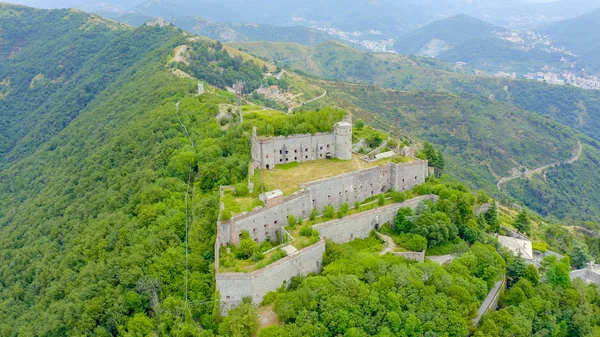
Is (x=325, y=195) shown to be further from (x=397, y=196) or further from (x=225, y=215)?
(x=225, y=215)

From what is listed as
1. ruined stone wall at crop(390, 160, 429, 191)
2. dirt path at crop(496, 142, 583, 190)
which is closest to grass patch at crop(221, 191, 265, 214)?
ruined stone wall at crop(390, 160, 429, 191)

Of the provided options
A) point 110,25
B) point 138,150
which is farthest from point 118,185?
point 110,25

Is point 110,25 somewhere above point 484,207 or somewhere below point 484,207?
above

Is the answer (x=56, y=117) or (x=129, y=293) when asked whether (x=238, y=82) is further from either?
(x=129, y=293)

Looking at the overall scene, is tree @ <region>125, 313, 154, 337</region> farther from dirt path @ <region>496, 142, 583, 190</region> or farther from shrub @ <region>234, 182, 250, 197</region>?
dirt path @ <region>496, 142, 583, 190</region>

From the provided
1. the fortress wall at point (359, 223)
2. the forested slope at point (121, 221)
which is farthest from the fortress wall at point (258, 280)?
the fortress wall at point (359, 223)

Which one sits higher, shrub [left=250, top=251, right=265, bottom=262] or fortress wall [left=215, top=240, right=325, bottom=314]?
shrub [left=250, top=251, right=265, bottom=262]

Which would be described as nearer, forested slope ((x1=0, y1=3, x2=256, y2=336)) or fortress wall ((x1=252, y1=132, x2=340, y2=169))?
forested slope ((x1=0, y1=3, x2=256, y2=336))

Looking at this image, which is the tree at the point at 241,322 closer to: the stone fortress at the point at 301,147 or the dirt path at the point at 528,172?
the stone fortress at the point at 301,147
